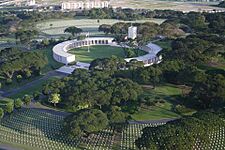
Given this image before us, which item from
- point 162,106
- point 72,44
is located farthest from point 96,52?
point 162,106

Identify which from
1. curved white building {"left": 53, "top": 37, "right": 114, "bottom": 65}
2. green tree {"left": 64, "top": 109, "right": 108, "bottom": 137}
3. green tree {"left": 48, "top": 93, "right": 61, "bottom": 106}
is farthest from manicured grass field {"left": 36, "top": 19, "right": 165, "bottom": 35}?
green tree {"left": 64, "top": 109, "right": 108, "bottom": 137}

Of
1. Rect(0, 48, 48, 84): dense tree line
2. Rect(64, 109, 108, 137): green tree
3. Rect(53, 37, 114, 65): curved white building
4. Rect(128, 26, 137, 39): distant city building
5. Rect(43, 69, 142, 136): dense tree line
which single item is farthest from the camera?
Rect(128, 26, 137, 39): distant city building

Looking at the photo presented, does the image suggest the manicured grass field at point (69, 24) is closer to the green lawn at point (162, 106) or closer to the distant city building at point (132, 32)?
the distant city building at point (132, 32)

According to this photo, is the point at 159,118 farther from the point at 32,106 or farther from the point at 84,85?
the point at 32,106

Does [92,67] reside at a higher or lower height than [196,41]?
lower

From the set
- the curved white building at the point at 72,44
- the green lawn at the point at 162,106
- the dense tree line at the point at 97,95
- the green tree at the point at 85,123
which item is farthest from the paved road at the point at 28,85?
the green tree at the point at 85,123

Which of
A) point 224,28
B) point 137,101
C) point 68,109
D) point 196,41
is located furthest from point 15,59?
point 224,28

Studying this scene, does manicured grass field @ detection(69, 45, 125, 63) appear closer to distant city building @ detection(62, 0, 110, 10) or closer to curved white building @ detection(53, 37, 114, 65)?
curved white building @ detection(53, 37, 114, 65)
